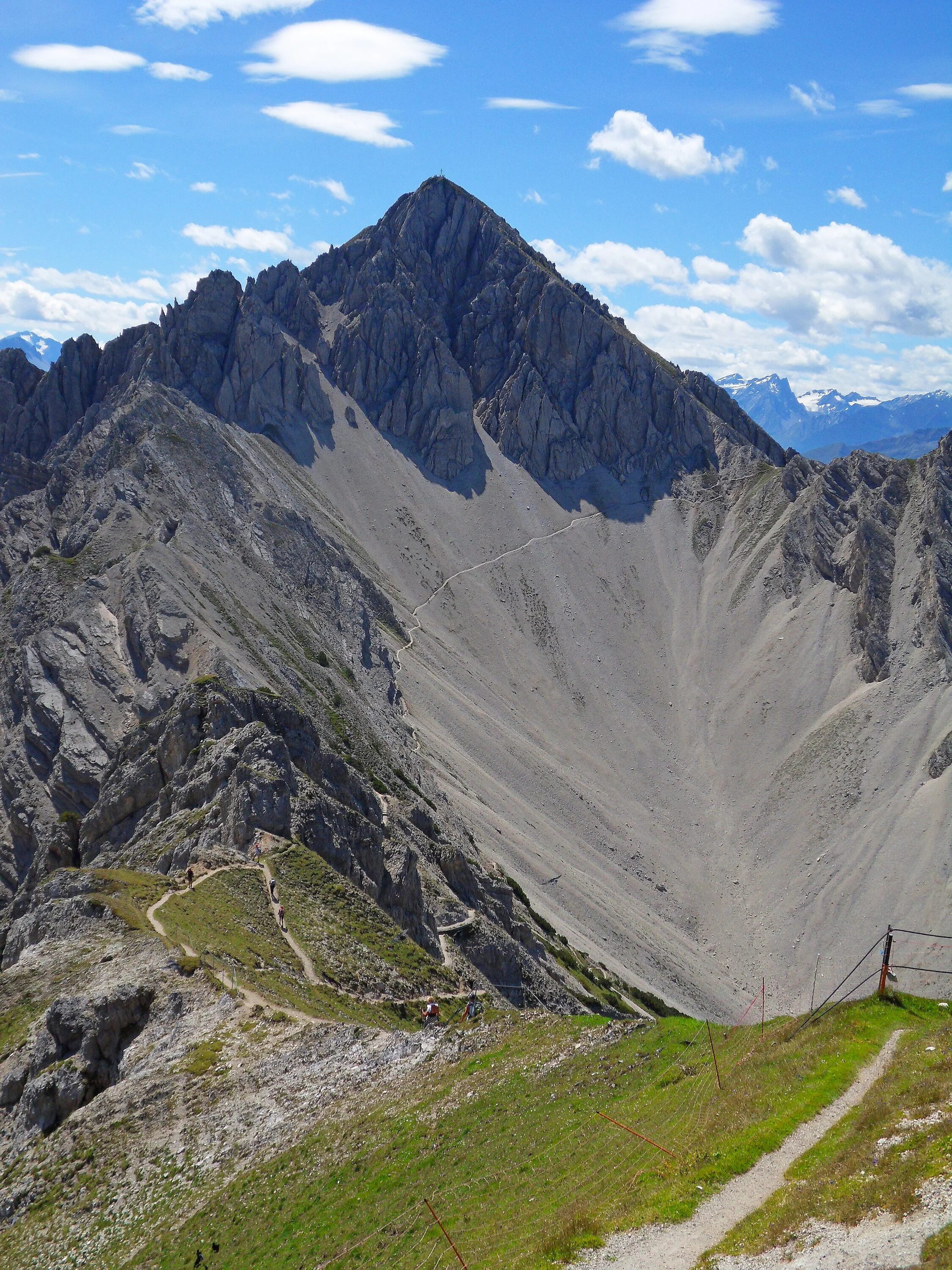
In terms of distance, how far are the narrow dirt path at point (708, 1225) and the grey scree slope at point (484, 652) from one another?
34.0m

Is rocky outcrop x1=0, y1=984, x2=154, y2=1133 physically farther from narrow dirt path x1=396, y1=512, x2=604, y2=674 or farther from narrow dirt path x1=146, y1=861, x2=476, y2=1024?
narrow dirt path x1=396, y1=512, x2=604, y2=674

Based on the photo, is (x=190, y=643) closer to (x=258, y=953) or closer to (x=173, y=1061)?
(x=258, y=953)

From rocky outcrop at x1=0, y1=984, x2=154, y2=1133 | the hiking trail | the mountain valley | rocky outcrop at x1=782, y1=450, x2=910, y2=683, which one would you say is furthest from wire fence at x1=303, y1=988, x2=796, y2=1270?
rocky outcrop at x1=782, y1=450, x2=910, y2=683

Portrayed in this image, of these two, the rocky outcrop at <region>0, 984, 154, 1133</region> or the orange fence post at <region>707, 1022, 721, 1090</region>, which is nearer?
the orange fence post at <region>707, 1022, 721, 1090</region>

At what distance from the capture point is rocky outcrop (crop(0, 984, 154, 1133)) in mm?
32781

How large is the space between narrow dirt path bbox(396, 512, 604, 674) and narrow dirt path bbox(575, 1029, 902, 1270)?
116 metres

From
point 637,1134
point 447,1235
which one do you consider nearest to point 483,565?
point 637,1134

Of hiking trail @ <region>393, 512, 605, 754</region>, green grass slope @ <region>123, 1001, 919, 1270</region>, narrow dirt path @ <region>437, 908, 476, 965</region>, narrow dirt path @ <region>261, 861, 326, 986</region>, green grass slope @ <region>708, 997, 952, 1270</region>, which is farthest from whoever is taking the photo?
hiking trail @ <region>393, 512, 605, 754</region>

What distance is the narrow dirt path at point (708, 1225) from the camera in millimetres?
19500

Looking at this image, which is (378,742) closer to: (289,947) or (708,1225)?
(289,947)

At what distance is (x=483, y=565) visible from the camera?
17775cm

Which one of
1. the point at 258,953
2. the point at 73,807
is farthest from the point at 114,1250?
the point at 73,807

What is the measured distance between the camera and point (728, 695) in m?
158

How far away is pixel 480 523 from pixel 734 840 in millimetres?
77401
